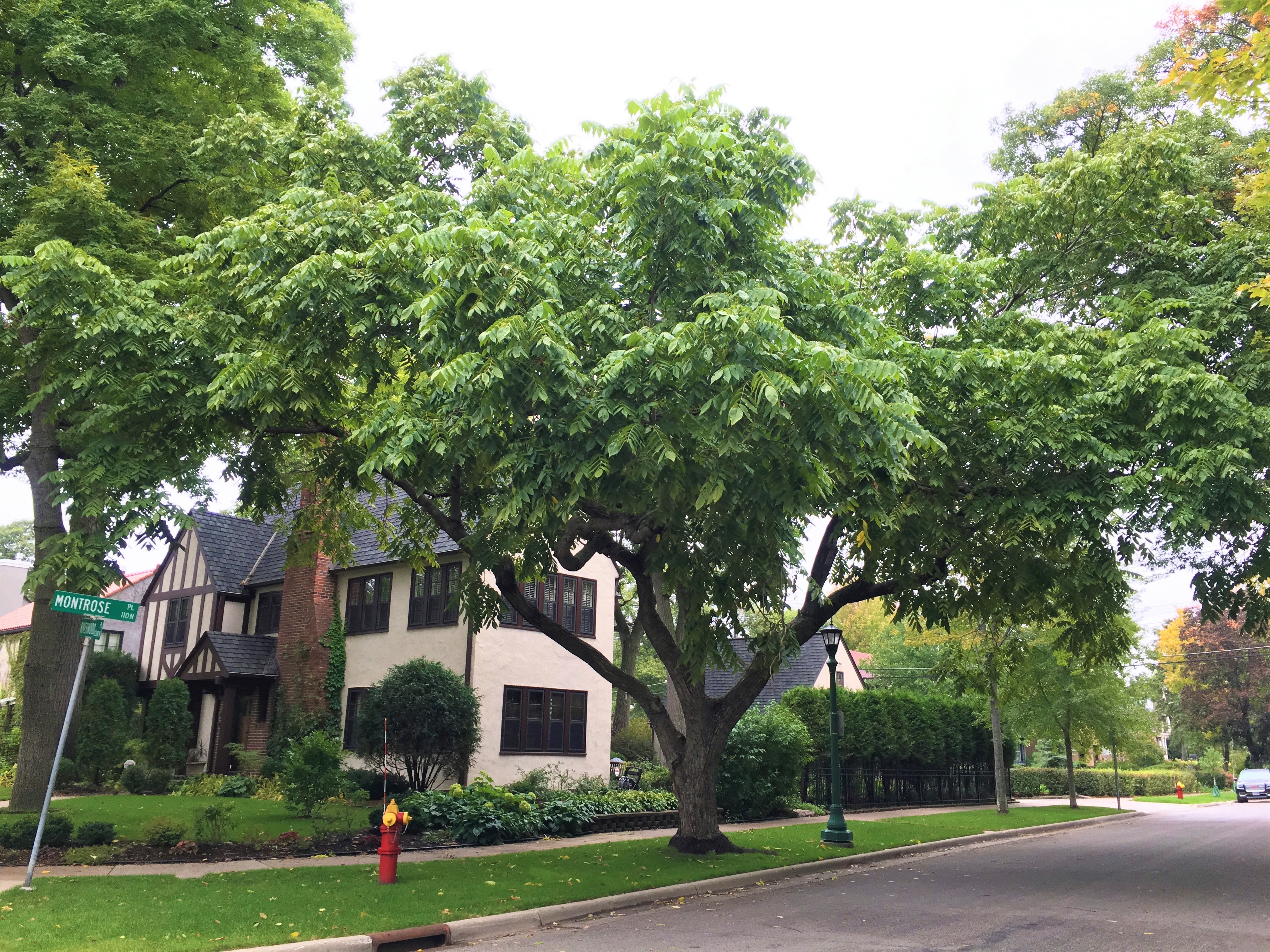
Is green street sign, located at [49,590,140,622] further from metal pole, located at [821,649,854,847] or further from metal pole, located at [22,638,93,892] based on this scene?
metal pole, located at [821,649,854,847]

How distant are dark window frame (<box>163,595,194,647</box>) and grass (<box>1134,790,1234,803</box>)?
4056cm

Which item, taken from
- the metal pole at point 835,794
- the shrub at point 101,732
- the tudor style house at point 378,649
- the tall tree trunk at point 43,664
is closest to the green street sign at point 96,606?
the tall tree trunk at point 43,664

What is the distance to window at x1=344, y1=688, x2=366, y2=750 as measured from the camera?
2452 cm

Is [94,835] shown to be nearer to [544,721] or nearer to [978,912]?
[544,721]

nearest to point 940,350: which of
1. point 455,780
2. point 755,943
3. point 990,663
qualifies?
point 755,943

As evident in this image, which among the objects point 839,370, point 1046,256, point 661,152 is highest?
point 1046,256

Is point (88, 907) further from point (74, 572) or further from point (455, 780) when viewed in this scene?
point (455, 780)

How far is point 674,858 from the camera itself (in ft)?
46.1

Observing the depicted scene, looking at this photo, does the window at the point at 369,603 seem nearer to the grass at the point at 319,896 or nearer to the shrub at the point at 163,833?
the shrub at the point at 163,833

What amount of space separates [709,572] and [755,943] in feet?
14.3

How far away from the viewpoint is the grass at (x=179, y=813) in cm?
1639

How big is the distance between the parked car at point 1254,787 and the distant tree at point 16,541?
84.8 m

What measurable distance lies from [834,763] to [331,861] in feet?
29.9

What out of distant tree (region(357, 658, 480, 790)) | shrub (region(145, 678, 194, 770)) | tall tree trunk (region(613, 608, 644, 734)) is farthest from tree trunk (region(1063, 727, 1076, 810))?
shrub (region(145, 678, 194, 770))
